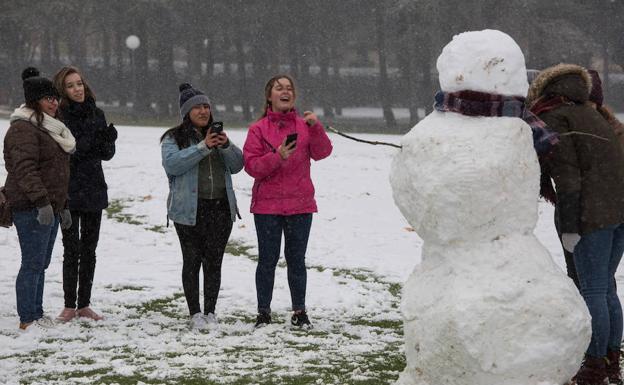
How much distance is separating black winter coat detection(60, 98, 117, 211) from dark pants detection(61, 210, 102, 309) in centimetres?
12

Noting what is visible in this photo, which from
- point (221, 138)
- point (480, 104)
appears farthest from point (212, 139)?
point (480, 104)

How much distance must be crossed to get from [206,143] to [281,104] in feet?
2.10

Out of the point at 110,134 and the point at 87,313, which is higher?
the point at 110,134

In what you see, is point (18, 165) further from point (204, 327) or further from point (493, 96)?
point (493, 96)

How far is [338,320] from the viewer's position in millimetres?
7633

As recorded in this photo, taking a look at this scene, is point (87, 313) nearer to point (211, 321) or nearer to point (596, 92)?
point (211, 321)

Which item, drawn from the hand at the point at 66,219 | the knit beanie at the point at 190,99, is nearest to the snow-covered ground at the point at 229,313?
the hand at the point at 66,219

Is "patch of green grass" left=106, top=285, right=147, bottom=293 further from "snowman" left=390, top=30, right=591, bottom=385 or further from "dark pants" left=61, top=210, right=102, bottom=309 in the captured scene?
"snowman" left=390, top=30, right=591, bottom=385

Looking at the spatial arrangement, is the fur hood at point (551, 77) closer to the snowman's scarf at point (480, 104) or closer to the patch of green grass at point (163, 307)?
the snowman's scarf at point (480, 104)

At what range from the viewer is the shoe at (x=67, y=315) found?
7.43 m

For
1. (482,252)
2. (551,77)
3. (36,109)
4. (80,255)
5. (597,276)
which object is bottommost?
(80,255)

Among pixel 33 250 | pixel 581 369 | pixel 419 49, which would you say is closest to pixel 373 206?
pixel 33 250

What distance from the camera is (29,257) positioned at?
7.09 m

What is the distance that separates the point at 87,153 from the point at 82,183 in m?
0.26
